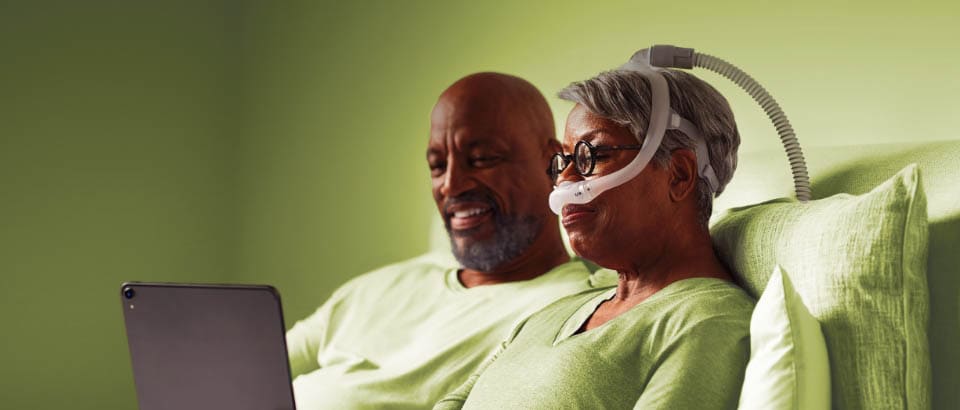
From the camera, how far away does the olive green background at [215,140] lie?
260 cm

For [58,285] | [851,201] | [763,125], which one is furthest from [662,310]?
[58,285]

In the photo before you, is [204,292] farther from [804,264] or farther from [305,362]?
[305,362]

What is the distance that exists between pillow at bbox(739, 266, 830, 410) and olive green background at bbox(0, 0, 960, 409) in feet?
3.60

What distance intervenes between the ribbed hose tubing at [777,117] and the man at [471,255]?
0.57 metres

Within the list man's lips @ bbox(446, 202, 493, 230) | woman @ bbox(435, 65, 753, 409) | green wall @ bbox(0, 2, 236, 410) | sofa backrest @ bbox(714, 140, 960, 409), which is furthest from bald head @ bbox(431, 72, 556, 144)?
green wall @ bbox(0, 2, 236, 410)

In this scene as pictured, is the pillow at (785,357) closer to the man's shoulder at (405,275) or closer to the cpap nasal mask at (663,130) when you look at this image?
the cpap nasal mask at (663,130)

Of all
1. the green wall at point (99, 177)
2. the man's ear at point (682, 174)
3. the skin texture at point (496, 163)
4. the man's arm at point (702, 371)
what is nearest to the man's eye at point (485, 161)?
the skin texture at point (496, 163)

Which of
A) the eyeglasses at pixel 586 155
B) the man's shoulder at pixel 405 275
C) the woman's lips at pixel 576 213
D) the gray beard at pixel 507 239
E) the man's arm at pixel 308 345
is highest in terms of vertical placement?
→ the eyeglasses at pixel 586 155

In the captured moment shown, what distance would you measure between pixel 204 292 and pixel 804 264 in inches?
30.5

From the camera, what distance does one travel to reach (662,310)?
45.9 inches

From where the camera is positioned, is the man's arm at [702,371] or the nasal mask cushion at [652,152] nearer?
the man's arm at [702,371]

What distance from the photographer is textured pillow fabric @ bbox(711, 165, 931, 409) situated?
1014 millimetres

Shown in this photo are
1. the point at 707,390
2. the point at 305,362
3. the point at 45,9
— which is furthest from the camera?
the point at 45,9

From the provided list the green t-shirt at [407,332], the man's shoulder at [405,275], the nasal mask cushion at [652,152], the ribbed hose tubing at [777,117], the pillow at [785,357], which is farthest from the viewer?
the man's shoulder at [405,275]
